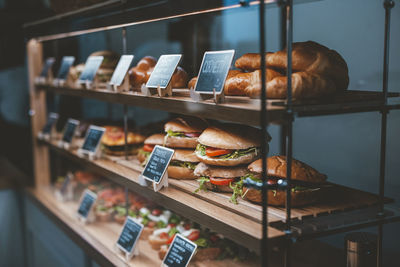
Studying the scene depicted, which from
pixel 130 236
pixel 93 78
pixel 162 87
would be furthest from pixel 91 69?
pixel 130 236

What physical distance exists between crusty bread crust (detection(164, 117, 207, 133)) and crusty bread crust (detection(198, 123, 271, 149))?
246 millimetres

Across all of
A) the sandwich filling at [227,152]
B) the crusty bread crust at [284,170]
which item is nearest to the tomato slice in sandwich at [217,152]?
the sandwich filling at [227,152]

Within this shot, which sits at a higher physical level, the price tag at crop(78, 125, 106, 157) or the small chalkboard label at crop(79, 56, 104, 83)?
the small chalkboard label at crop(79, 56, 104, 83)

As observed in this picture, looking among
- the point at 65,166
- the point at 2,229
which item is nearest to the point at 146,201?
the point at 65,166

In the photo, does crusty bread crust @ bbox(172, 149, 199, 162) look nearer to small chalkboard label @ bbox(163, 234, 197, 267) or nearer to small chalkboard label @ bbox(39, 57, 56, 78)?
small chalkboard label @ bbox(163, 234, 197, 267)

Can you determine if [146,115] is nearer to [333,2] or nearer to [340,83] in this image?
[333,2]

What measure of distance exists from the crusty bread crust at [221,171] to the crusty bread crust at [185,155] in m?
0.17

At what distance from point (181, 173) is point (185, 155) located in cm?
10

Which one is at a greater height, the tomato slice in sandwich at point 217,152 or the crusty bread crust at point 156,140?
the tomato slice in sandwich at point 217,152

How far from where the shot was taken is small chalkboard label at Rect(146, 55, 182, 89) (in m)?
2.13

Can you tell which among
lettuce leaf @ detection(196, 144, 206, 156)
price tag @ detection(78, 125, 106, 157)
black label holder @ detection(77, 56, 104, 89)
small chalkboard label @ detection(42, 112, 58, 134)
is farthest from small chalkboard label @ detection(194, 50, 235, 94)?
small chalkboard label @ detection(42, 112, 58, 134)

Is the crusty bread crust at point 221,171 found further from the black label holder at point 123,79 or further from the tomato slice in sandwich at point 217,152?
the black label holder at point 123,79

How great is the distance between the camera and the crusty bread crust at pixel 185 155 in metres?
2.29

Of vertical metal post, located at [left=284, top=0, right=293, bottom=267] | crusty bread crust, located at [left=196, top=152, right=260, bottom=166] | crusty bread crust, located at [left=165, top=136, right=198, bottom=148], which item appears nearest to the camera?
vertical metal post, located at [left=284, top=0, right=293, bottom=267]
